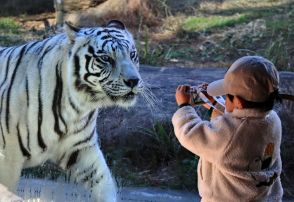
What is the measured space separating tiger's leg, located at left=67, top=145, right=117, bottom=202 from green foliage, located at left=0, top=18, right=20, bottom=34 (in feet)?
17.3

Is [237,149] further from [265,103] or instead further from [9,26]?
[9,26]

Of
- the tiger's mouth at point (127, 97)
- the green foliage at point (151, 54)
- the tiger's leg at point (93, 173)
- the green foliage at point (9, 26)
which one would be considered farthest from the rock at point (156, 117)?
the green foliage at point (9, 26)

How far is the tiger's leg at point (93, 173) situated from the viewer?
3049 millimetres

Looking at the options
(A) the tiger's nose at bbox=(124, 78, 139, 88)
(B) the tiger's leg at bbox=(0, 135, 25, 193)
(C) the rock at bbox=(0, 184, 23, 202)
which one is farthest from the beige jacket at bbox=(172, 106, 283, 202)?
(B) the tiger's leg at bbox=(0, 135, 25, 193)

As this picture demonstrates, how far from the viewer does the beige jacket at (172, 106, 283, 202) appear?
2.19m

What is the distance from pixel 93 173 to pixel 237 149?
107cm

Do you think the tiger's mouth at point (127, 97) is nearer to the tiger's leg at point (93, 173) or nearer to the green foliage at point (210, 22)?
the tiger's leg at point (93, 173)

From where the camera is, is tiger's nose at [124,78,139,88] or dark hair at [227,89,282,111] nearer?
dark hair at [227,89,282,111]

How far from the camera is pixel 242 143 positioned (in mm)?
2184

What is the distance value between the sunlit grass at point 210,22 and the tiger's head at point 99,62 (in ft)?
16.0

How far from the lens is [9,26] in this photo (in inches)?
330

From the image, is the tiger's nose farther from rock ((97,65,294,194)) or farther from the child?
rock ((97,65,294,194))

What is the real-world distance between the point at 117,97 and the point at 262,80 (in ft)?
2.81

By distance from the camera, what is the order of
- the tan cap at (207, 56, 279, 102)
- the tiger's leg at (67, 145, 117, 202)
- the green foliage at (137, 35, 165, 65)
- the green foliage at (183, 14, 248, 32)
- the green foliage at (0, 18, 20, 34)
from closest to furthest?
the tan cap at (207, 56, 279, 102)
the tiger's leg at (67, 145, 117, 202)
the green foliage at (137, 35, 165, 65)
the green foliage at (183, 14, 248, 32)
the green foliage at (0, 18, 20, 34)
